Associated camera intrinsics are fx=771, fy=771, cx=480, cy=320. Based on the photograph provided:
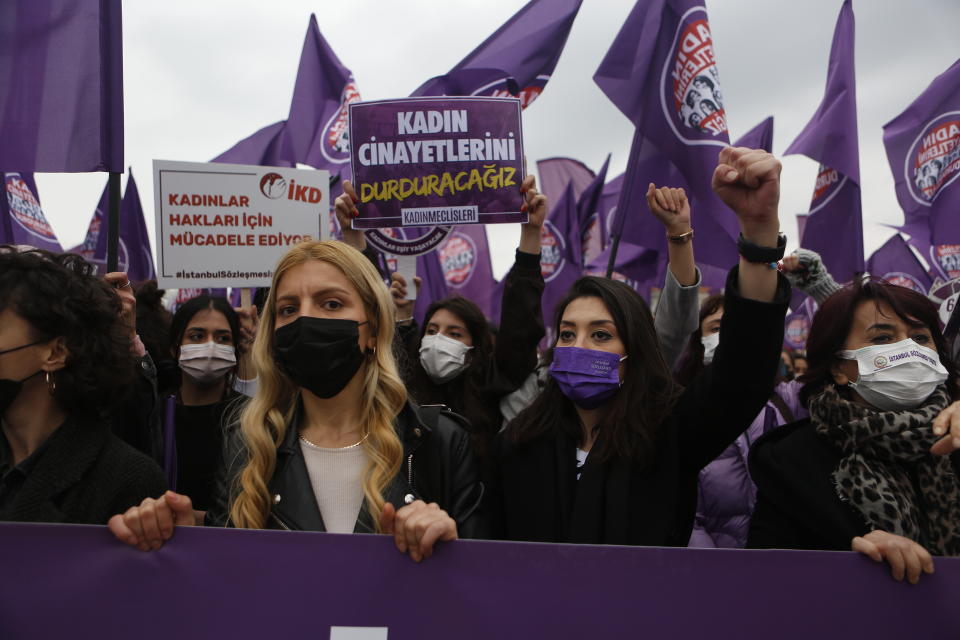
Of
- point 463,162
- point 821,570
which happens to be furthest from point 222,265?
point 821,570

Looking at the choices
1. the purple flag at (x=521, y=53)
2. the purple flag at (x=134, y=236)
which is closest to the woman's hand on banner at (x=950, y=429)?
the purple flag at (x=521, y=53)

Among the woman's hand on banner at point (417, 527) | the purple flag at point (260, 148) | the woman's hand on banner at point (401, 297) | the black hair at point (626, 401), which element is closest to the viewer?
the woman's hand on banner at point (417, 527)

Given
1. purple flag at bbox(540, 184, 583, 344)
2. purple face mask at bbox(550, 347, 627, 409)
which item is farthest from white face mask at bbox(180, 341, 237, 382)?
purple flag at bbox(540, 184, 583, 344)

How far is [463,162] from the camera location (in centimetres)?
398

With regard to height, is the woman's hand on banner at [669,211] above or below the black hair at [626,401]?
above

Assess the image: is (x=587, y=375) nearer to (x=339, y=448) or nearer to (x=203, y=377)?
(x=339, y=448)

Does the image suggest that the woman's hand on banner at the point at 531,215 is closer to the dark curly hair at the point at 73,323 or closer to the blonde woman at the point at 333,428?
the blonde woman at the point at 333,428

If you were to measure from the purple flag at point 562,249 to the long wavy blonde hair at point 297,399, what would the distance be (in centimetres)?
694

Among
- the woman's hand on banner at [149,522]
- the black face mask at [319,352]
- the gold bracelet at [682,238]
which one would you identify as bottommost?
the woman's hand on banner at [149,522]

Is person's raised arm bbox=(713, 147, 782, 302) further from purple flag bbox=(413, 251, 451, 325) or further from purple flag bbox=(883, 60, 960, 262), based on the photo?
purple flag bbox=(413, 251, 451, 325)

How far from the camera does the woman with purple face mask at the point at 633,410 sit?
82.8 inches

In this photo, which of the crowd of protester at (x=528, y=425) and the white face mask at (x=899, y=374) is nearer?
the crowd of protester at (x=528, y=425)

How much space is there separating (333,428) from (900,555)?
5.23 feet

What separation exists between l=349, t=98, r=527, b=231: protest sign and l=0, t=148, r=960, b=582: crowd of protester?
122cm
